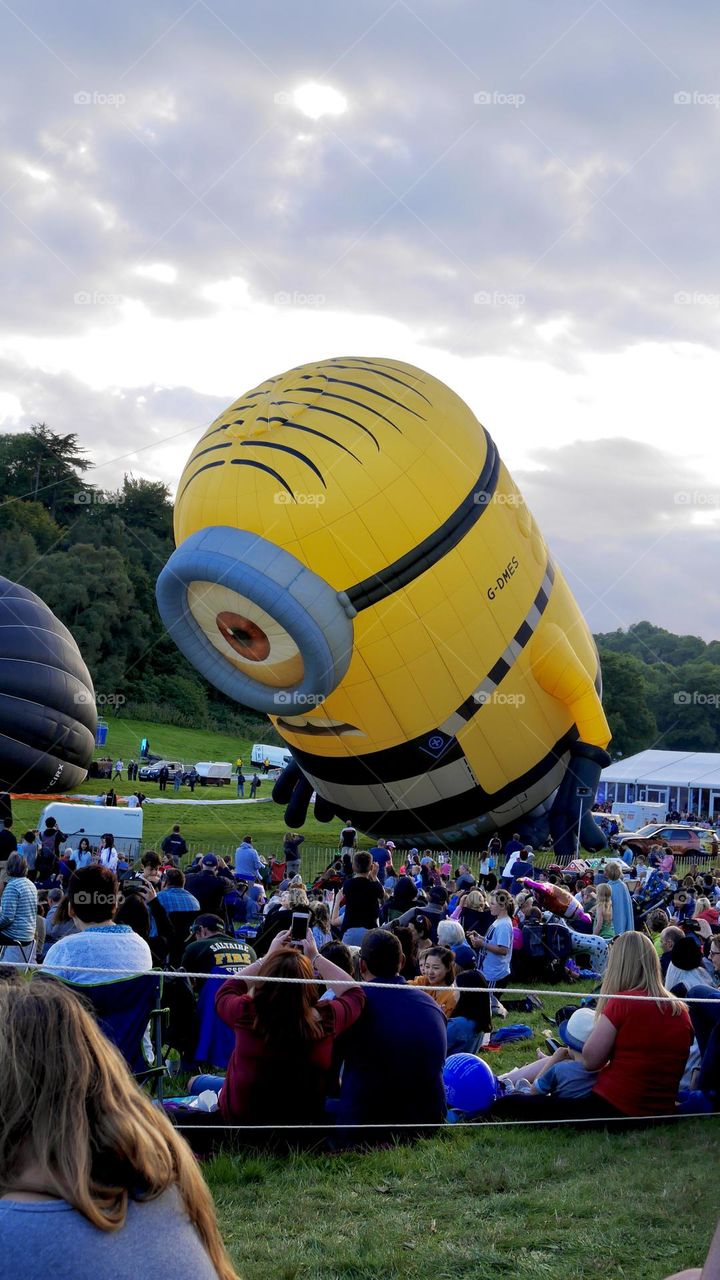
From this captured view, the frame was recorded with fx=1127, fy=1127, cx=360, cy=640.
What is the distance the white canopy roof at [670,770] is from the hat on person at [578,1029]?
38.9 m

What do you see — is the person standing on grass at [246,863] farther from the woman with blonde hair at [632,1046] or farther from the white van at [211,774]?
the white van at [211,774]

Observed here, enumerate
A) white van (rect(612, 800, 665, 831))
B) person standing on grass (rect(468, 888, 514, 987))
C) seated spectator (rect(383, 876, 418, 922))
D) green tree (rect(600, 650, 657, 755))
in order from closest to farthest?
person standing on grass (rect(468, 888, 514, 987))
seated spectator (rect(383, 876, 418, 922))
white van (rect(612, 800, 665, 831))
green tree (rect(600, 650, 657, 755))

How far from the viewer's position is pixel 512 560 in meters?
15.6

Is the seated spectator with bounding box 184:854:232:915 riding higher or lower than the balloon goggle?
lower

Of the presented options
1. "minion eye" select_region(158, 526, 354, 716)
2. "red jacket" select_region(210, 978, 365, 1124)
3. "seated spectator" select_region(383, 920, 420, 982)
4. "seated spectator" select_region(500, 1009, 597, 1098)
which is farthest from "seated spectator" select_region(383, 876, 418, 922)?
"red jacket" select_region(210, 978, 365, 1124)

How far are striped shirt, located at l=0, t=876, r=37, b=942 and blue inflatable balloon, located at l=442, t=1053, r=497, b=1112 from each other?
3.67 meters

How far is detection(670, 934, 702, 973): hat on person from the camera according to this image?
6.62m

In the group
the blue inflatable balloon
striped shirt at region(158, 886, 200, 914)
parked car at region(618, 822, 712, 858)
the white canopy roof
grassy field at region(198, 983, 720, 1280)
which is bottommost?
grassy field at region(198, 983, 720, 1280)

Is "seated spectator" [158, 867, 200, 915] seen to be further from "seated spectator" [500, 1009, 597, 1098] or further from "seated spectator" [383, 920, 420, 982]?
"seated spectator" [500, 1009, 597, 1098]

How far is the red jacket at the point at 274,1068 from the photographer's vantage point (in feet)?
15.5

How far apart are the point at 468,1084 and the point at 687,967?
6.39 ft

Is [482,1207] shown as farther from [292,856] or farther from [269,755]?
[269,755]

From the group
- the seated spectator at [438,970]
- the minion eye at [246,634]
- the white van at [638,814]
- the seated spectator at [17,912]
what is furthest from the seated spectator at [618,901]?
the white van at [638,814]

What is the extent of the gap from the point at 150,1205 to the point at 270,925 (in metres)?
5.91
